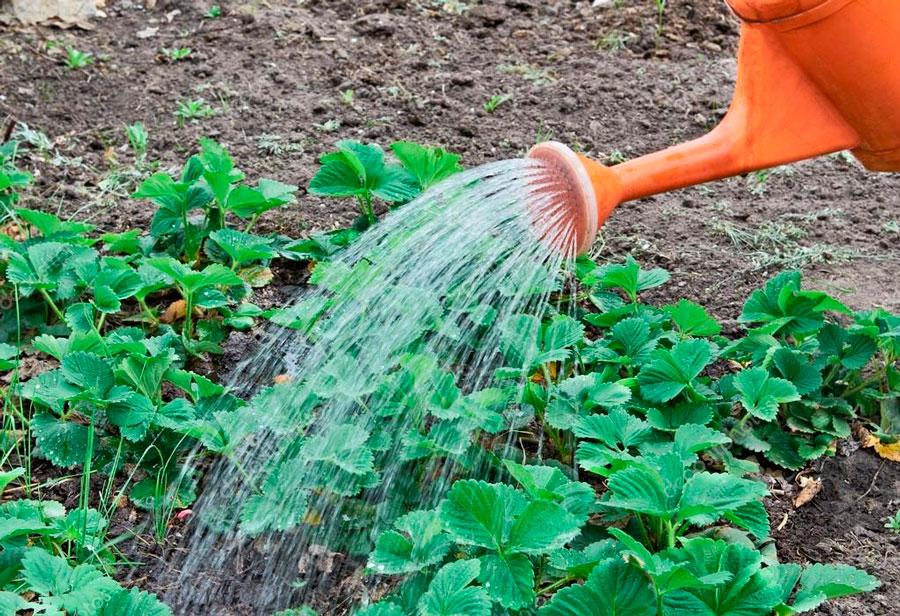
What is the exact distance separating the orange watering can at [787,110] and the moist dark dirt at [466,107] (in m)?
0.52

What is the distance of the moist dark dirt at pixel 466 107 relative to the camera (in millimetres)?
2883

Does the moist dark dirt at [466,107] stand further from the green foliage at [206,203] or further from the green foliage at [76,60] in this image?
the green foliage at [206,203]

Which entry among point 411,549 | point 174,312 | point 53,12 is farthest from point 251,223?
point 53,12

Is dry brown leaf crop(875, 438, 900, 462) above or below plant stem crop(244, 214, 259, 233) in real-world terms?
below

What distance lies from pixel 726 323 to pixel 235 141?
147 cm

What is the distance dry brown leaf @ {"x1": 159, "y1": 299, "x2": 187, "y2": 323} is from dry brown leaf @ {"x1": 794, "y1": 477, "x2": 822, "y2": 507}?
1302 millimetres

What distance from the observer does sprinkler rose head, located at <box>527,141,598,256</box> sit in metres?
2.09

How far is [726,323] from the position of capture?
8.48ft

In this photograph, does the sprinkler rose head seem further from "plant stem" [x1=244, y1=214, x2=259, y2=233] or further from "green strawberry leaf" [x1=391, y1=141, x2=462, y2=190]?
"plant stem" [x1=244, y1=214, x2=259, y2=233]

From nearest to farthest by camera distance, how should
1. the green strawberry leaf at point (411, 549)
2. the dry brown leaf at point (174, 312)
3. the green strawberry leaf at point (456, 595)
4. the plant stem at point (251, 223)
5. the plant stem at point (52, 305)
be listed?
the green strawberry leaf at point (456, 595) → the green strawberry leaf at point (411, 549) → the plant stem at point (52, 305) → the dry brown leaf at point (174, 312) → the plant stem at point (251, 223)

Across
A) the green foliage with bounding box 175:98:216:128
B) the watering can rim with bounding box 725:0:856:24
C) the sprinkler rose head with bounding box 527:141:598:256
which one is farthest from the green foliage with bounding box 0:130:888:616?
the green foliage with bounding box 175:98:216:128

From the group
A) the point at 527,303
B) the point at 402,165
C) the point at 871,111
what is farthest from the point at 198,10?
the point at 871,111

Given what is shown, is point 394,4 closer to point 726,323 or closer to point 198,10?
point 198,10

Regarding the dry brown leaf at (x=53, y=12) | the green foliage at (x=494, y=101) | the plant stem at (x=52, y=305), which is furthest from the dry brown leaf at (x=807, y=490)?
the dry brown leaf at (x=53, y=12)
